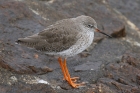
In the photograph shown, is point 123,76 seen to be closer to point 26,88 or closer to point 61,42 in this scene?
point 61,42

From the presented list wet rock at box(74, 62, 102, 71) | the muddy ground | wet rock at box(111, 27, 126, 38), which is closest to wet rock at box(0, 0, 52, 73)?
the muddy ground

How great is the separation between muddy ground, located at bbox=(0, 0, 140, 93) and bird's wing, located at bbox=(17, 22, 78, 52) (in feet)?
1.13

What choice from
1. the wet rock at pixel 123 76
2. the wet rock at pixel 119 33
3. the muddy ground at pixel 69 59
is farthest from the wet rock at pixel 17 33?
the wet rock at pixel 119 33

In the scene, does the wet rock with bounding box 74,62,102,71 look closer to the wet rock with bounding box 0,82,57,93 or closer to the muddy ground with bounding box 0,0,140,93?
the muddy ground with bounding box 0,0,140,93

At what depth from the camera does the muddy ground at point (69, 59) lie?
5.70 m

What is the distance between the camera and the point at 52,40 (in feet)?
19.6

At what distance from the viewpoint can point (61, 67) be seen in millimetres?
6117

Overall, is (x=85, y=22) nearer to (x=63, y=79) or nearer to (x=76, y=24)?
(x=76, y=24)

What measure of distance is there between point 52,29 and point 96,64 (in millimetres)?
1105

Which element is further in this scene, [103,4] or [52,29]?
[103,4]

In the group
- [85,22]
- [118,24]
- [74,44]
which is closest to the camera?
[74,44]

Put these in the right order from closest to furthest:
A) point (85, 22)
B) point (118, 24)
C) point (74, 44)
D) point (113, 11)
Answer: point (74, 44) < point (85, 22) < point (118, 24) < point (113, 11)

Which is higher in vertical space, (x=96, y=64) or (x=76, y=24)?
(x=76, y=24)

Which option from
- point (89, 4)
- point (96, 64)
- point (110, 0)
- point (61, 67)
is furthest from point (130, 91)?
point (110, 0)
